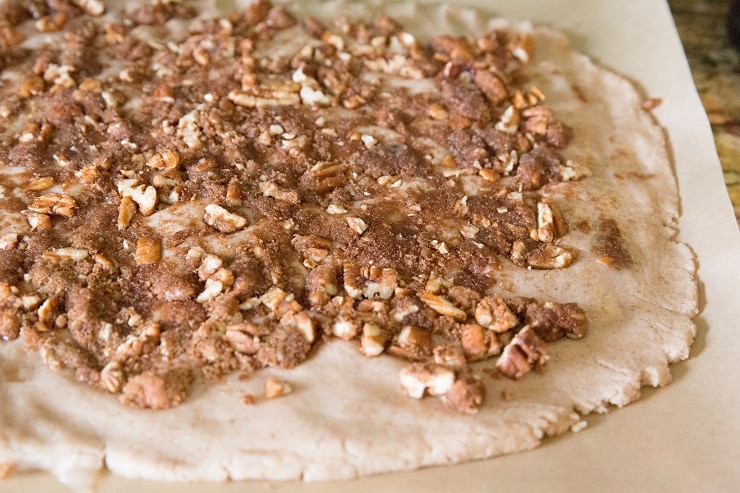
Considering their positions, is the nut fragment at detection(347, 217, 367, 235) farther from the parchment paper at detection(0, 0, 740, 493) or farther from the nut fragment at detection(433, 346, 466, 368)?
the parchment paper at detection(0, 0, 740, 493)

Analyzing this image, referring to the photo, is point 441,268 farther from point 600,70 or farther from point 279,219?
point 600,70

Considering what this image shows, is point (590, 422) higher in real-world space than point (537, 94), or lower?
lower

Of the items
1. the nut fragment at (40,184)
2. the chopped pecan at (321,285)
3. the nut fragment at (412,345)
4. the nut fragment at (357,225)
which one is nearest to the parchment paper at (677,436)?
the nut fragment at (412,345)

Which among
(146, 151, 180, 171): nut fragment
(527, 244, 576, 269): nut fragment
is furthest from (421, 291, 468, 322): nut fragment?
(146, 151, 180, 171): nut fragment

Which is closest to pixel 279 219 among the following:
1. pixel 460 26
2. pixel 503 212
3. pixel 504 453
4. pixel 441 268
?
pixel 441 268

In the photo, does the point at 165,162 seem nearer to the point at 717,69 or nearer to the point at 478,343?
the point at 478,343
